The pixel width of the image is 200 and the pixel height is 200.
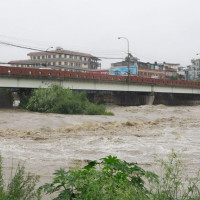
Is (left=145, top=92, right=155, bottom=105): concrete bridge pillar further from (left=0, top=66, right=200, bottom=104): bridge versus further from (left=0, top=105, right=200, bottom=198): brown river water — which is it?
(left=0, top=105, right=200, bottom=198): brown river water

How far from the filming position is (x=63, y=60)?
10988 cm

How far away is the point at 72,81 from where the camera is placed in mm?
45000

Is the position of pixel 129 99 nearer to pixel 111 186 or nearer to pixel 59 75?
pixel 59 75

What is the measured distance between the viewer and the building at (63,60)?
11031 centimetres

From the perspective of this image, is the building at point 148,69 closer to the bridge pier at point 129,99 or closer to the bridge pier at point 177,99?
the bridge pier at point 177,99

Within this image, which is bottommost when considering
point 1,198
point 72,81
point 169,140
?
point 169,140

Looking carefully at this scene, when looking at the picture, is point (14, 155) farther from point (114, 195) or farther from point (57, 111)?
point (57, 111)

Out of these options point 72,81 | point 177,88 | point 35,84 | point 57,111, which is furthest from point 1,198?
point 177,88

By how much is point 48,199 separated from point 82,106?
28.1 metres

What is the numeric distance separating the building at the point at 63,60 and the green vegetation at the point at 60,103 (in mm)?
70759

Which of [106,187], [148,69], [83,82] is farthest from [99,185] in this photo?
[148,69]

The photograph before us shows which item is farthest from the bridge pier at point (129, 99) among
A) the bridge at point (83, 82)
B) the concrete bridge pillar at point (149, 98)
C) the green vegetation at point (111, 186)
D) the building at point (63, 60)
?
the green vegetation at point (111, 186)

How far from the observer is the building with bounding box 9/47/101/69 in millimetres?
110312

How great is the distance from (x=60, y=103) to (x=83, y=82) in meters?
13.1
